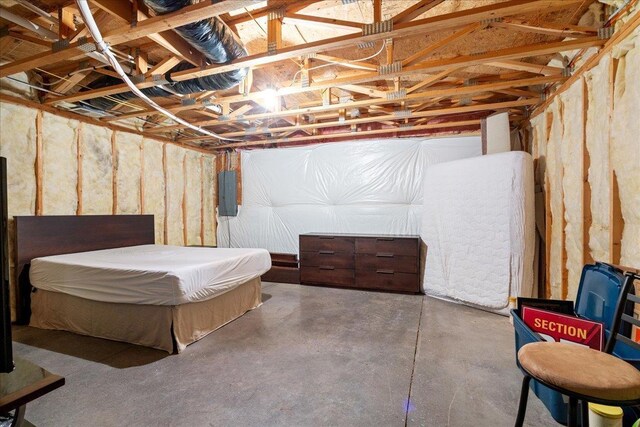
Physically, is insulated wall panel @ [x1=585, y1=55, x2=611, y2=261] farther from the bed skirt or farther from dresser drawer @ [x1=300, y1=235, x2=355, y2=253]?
the bed skirt

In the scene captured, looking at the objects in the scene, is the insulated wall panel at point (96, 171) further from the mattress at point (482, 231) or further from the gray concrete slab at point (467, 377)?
the mattress at point (482, 231)

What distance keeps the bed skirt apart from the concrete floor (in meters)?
0.09

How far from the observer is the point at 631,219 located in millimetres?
1738

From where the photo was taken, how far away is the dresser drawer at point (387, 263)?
3719mm

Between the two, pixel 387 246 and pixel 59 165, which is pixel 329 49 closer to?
pixel 387 246

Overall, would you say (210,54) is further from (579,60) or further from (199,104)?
(579,60)

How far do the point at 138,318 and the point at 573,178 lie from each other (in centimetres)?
393

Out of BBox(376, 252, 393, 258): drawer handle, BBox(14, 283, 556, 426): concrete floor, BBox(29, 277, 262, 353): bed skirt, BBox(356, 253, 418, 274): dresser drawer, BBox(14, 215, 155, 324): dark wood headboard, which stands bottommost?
BBox(14, 283, 556, 426): concrete floor

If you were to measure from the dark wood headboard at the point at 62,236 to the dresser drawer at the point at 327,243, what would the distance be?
2.37 meters

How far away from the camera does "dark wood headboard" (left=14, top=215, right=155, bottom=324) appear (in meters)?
2.81

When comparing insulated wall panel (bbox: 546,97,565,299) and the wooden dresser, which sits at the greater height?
insulated wall panel (bbox: 546,97,565,299)

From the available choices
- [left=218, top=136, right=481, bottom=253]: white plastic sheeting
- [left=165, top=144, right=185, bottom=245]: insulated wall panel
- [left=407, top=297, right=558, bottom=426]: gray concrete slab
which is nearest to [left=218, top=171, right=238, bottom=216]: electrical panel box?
[left=218, top=136, right=481, bottom=253]: white plastic sheeting

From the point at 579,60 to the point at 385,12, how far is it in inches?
67.9

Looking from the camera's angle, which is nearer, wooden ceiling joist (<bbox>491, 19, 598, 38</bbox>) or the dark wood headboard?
wooden ceiling joist (<bbox>491, 19, 598, 38</bbox>)
